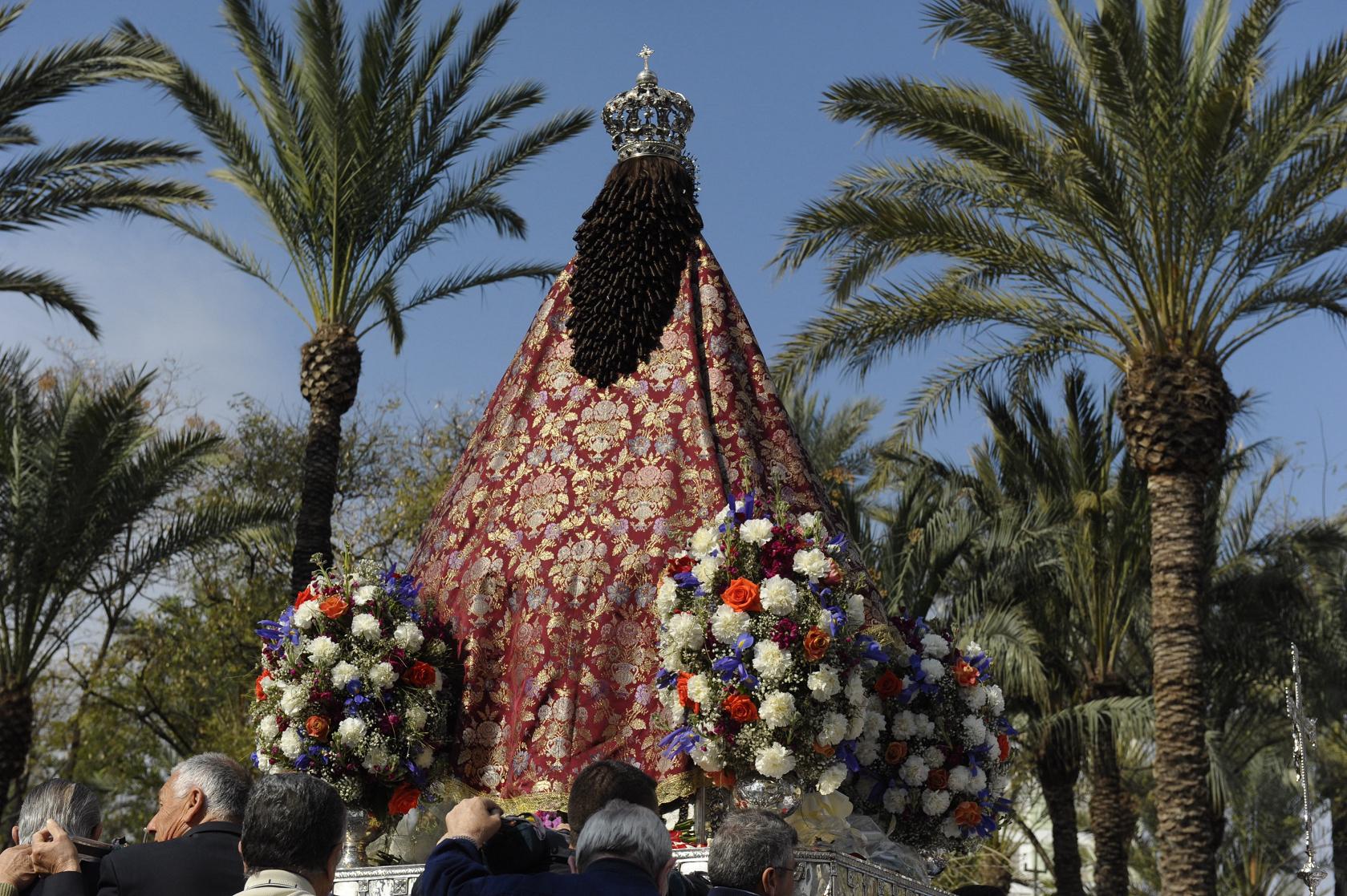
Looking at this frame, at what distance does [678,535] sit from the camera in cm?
768

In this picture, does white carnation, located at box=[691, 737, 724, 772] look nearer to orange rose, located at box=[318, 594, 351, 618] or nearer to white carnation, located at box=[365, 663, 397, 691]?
white carnation, located at box=[365, 663, 397, 691]

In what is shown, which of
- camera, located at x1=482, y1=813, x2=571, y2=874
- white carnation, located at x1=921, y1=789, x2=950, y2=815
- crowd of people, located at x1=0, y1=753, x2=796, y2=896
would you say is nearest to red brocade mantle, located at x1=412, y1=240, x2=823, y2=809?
white carnation, located at x1=921, y1=789, x2=950, y2=815

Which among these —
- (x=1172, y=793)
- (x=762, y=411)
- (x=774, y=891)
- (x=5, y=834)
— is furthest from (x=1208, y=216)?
(x=5, y=834)

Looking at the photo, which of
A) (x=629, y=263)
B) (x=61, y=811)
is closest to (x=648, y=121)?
(x=629, y=263)

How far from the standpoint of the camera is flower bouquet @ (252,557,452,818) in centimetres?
716

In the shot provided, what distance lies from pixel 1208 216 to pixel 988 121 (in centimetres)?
190

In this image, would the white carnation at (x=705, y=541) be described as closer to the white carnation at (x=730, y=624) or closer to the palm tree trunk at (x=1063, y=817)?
the white carnation at (x=730, y=624)

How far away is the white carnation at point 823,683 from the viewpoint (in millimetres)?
6578

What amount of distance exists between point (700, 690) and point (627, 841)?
3369 millimetres

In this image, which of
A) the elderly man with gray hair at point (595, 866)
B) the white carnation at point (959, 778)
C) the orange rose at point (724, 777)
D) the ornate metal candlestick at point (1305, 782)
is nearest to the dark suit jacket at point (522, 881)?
the elderly man with gray hair at point (595, 866)

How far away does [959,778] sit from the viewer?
7.30 metres

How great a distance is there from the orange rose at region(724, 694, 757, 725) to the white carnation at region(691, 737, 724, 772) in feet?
0.57

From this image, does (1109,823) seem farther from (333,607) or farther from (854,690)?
(333,607)

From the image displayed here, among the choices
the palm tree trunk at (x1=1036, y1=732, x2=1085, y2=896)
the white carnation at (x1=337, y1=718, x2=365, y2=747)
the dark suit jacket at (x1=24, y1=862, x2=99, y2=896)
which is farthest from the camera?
the palm tree trunk at (x1=1036, y1=732, x2=1085, y2=896)
